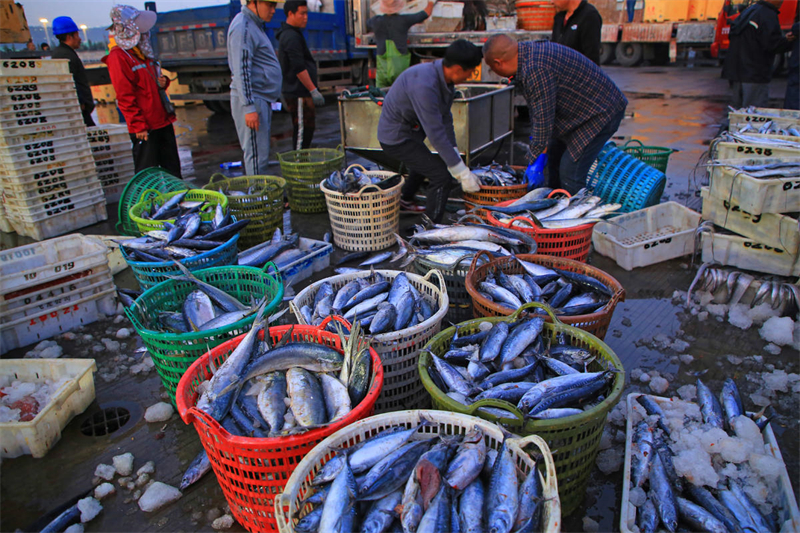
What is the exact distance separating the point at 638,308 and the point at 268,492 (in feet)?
→ 10.7

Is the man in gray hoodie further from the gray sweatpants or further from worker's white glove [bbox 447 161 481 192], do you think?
worker's white glove [bbox 447 161 481 192]

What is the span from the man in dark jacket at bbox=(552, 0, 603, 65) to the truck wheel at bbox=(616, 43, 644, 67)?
68.6ft

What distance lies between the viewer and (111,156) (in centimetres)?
698

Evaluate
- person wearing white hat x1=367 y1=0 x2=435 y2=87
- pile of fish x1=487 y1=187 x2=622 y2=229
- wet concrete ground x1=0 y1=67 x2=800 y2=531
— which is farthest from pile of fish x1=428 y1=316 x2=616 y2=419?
person wearing white hat x1=367 y1=0 x2=435 y2=87

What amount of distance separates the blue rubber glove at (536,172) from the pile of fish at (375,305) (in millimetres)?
2606

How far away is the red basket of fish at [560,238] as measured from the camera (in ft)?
12.6

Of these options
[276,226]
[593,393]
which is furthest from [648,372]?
[276,226]

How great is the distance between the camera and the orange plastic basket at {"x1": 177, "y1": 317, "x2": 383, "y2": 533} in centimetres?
196

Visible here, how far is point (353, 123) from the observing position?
673cm

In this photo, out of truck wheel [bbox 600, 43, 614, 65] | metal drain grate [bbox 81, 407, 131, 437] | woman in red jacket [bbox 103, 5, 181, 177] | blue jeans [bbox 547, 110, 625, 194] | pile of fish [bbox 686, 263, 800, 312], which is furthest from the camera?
truck wheel [bbox 600, 43, 614, 65]

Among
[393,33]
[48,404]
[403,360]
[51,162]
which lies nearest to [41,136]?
[51,162]

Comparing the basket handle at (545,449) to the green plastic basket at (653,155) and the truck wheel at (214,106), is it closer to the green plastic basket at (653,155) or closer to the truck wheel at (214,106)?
the green plastic basket at (653,155)

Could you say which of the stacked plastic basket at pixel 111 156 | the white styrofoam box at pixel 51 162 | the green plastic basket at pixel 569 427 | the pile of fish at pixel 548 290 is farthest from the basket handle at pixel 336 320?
the stacked plastic basket at pixel 111 156

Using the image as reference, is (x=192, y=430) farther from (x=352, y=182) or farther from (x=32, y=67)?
(x=32, y=67)
